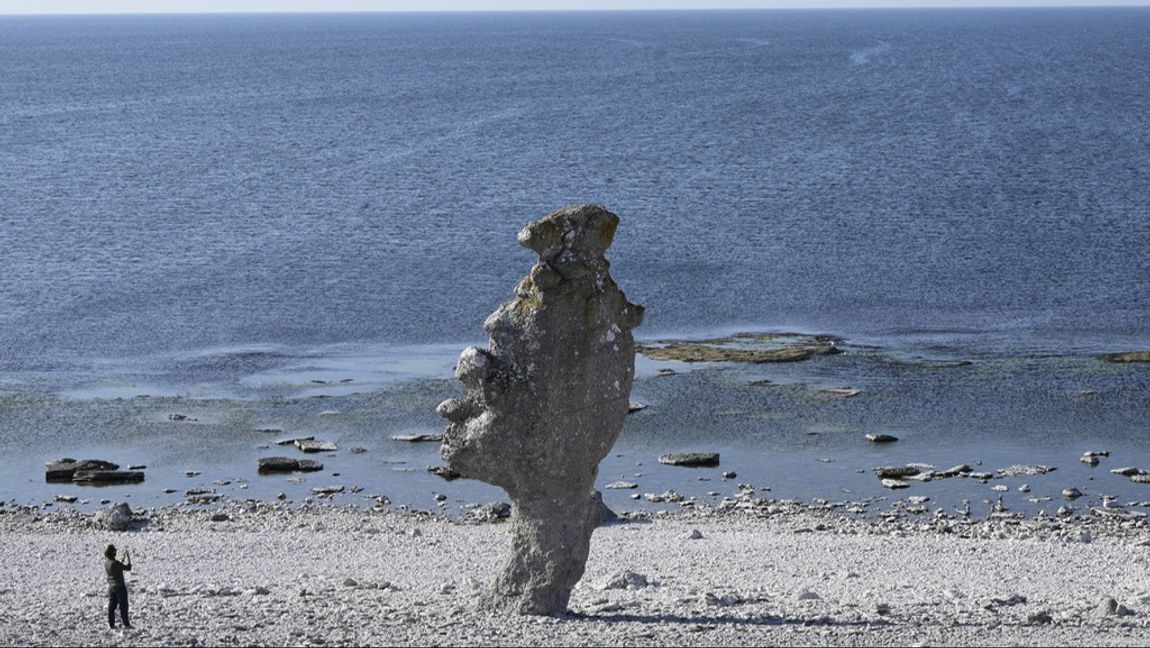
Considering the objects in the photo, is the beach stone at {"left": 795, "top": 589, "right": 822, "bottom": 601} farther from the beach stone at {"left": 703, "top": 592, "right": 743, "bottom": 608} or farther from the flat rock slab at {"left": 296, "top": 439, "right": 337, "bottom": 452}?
the flat rock slab at {"left": 296, "top": 439, "right": 337, "bottom": 452}

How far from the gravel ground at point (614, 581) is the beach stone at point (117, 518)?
35 centimetres

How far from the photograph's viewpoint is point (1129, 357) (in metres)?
59.8

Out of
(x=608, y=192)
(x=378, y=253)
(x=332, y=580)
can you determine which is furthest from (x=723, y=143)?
(x=332, y=580)

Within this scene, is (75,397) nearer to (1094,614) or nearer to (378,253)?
(378,253)

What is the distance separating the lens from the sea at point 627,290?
48.7 m

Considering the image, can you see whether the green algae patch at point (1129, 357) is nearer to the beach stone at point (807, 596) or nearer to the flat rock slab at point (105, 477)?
the beach stone at point (807, 596)

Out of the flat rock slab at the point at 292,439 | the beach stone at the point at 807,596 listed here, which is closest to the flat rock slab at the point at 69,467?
the flat rock slab at the point at 292,439

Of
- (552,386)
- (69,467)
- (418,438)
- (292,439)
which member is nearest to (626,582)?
(552,386)

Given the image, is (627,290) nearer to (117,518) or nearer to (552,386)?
(117,518)

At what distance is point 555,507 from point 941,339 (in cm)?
3955

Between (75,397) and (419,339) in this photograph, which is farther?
(419,339)

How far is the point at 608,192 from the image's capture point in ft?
343

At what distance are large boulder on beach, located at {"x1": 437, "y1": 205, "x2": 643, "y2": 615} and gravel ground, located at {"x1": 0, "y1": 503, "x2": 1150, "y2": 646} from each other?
1.97m

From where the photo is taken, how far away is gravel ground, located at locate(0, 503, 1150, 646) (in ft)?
84.0
